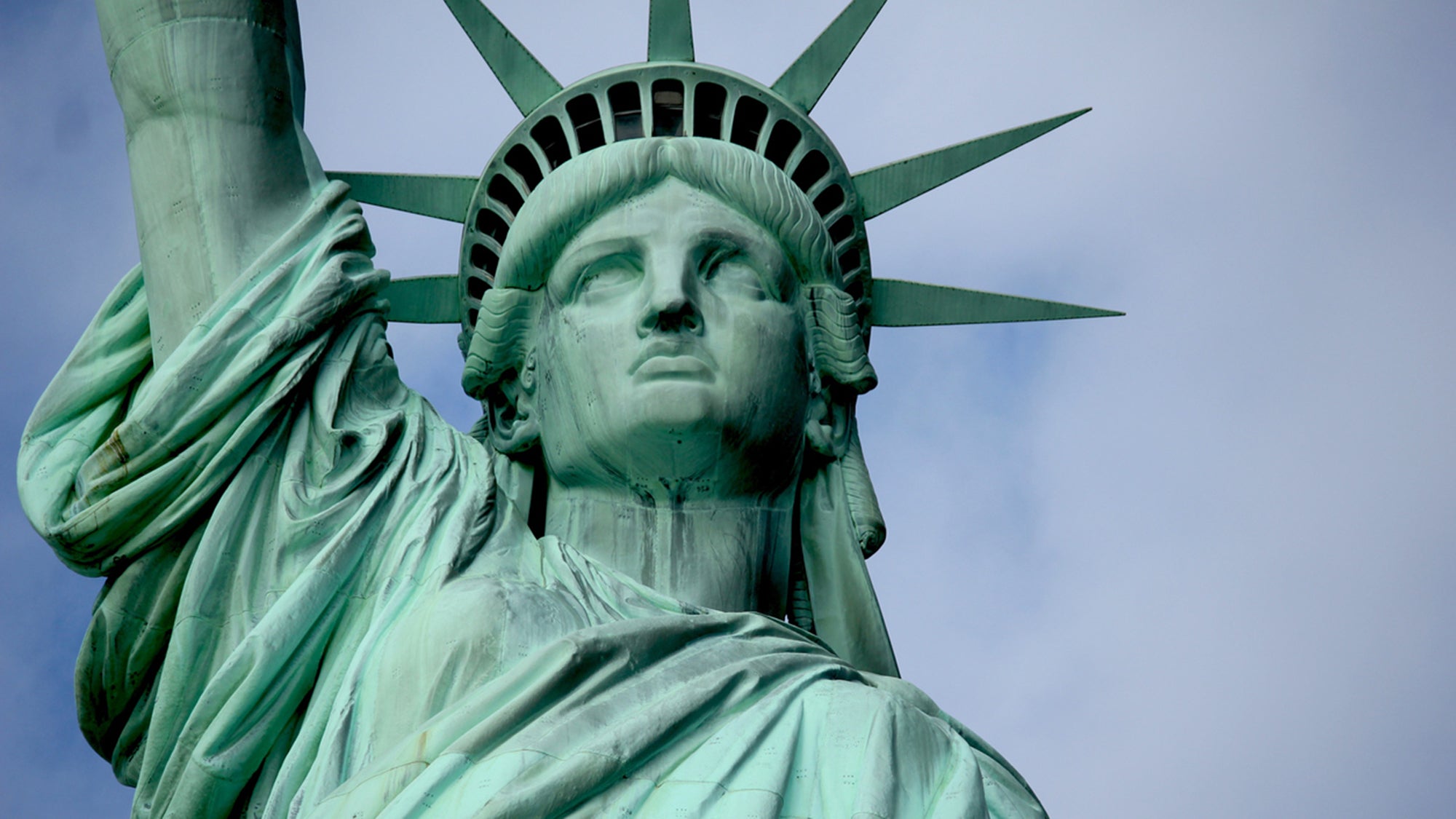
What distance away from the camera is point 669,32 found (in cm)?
1085

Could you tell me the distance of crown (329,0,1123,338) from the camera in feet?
34.5

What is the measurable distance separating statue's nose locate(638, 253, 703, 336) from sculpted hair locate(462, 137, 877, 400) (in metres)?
0.49

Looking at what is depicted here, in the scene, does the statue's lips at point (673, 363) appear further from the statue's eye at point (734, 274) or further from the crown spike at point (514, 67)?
the crown spike at point (514, 67)

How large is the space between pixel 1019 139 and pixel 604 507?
8.93ft

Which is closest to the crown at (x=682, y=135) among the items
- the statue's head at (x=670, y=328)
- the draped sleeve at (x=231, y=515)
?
the statue's head at (x=670, y=328)

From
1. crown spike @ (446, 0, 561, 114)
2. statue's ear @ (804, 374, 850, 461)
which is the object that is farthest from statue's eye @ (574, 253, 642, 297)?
crown spike @ (446, 0, 561, 114)

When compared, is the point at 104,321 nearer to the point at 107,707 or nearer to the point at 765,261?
the point at 107,707

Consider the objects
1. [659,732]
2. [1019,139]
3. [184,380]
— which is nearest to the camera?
[659,732]

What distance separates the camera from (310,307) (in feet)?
29.0

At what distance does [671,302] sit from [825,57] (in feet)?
7.21

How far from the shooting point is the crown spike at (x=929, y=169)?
35.5 feet

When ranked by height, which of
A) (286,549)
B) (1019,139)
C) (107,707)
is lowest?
(107,707)

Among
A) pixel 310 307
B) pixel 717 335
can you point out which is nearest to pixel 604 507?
pixel 717 335

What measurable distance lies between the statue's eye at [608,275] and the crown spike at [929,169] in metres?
1.59
